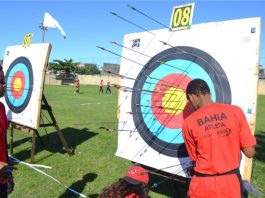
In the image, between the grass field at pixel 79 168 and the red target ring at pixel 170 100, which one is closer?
the red target ring at pixel 170 100

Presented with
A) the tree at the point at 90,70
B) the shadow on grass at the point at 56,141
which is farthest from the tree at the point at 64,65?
the shadow on grass at the point at 56,141

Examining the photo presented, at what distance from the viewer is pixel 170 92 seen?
4.12 meters

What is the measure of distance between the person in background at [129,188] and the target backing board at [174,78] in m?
1.40

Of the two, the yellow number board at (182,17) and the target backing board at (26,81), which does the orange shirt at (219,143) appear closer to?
the yellow number board at (182,17)

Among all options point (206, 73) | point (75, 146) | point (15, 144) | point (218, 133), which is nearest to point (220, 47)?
point (206, 73)

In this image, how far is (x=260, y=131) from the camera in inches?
424

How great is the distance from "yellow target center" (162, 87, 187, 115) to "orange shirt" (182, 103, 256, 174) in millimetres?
1171

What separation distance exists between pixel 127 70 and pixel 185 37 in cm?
106

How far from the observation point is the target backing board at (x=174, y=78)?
3.45 metres

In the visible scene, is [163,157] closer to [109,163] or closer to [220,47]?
[220,47]

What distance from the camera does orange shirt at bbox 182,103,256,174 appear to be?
2.70 m

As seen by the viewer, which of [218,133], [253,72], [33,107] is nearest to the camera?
[218,133]

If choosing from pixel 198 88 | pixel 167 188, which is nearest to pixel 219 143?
pixel 198 88

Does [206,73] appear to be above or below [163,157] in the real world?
above
